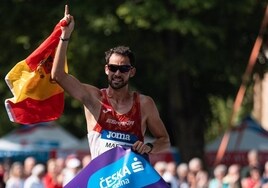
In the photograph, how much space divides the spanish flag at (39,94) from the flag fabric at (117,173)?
918 mm

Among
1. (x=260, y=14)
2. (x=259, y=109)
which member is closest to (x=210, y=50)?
(x=260, y=14)

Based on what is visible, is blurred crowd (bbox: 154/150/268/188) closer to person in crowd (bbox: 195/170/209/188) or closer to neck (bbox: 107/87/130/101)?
person in crowd (bbox: 195/170/209/188)

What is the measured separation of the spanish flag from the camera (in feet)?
26.5

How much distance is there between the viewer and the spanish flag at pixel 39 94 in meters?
8.09

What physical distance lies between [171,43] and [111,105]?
1789 cm

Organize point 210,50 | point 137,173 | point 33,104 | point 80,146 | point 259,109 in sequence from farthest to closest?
point 259,109 → point 80,146 → point 210,50 → point 33,104 → point 137,173

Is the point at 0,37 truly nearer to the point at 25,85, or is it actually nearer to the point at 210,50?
the point at 210,50

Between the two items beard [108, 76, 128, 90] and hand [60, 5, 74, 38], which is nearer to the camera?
hand [60, 5, 74, 38]

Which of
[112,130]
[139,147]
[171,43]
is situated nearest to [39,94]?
[112,130]

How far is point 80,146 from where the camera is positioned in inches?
1012

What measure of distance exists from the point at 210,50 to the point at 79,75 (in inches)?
121

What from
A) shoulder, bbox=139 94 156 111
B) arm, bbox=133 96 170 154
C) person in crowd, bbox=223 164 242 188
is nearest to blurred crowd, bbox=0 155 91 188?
person in crowd, bbox=223 164 242 188

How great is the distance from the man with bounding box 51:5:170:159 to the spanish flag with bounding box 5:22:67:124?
0.65 meters

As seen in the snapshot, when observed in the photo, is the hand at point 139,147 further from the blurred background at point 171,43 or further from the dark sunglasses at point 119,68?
the blurred background at point 171,43
